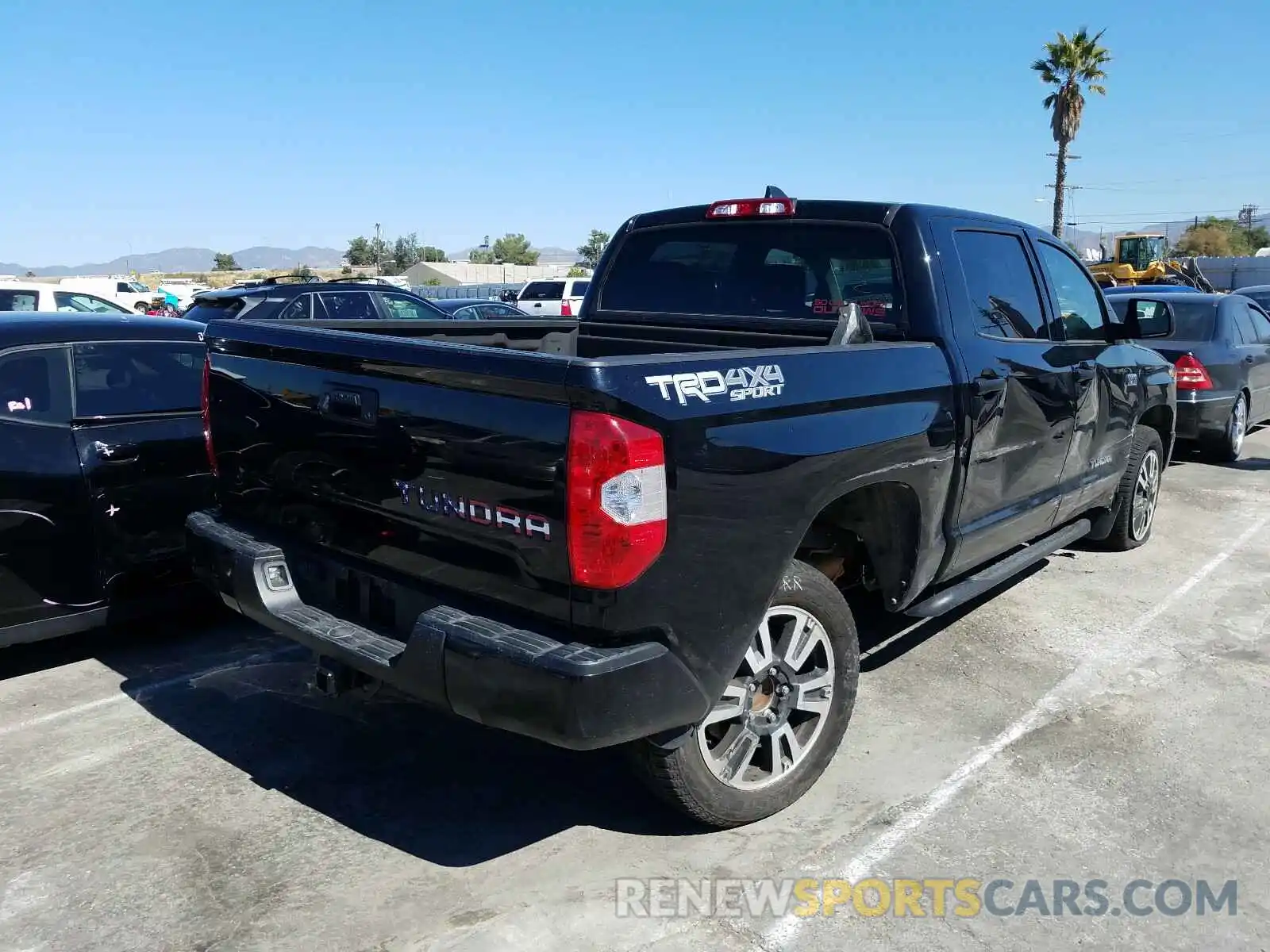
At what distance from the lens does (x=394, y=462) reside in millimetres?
3123

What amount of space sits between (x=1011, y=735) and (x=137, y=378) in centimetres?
430

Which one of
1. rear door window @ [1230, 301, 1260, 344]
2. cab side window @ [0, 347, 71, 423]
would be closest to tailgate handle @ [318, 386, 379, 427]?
cab side window @ [0, 347, 71, 423]

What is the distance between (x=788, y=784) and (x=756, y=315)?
2.02m

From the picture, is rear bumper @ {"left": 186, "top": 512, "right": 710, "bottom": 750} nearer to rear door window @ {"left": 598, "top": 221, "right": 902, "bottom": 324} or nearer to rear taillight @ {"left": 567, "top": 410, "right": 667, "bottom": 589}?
rear taillight @ {"left": 567, "top": 410, "right": 667, "bottom": 589}

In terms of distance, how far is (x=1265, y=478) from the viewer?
962cm

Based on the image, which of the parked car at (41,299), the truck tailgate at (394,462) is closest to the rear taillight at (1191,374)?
the truck tailgate at (394,462)

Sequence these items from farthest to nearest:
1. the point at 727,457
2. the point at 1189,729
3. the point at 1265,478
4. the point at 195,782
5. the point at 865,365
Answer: the point at 1265,478 < the point at 1189,729 < the point at 195,782 < the point at 865,365 < the point at 727,457

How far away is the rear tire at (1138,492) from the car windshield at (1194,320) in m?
3.40

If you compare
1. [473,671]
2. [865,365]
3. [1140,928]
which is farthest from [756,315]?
[1140,928]

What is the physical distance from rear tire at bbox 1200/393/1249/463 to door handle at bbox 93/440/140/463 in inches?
381

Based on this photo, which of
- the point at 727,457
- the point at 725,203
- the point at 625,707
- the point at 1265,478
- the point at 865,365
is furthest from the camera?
the point at 1265,478

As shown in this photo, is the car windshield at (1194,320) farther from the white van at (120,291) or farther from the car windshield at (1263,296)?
the white van at (120,291)

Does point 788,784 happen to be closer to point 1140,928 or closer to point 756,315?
point 1140,928

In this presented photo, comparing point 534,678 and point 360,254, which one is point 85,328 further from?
point 360,254
